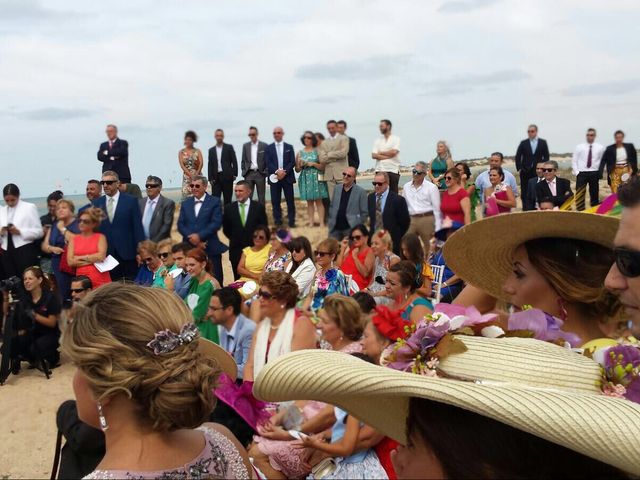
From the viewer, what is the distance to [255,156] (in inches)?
504

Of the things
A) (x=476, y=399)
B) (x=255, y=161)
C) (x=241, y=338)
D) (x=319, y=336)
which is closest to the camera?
(x=476, y=399)

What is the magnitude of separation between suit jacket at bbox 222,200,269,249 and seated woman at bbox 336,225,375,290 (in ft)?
5.56

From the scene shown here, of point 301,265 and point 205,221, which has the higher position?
point 205,221

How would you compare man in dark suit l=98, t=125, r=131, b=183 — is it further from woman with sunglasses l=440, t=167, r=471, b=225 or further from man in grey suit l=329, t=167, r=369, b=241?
woman with sunglasses l=440, t=167, r=471, b=225

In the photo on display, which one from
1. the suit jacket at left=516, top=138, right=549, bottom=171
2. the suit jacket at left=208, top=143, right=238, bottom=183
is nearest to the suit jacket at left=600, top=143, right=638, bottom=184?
the suit jacket at left=516, top=138, right=549, bottom=171

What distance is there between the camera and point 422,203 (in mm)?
10328

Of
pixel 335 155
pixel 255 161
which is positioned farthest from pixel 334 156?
pixel 255 161

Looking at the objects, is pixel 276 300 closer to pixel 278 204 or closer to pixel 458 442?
pixel 458 442

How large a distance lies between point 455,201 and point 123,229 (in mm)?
4532

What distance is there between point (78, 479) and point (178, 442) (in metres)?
1.07

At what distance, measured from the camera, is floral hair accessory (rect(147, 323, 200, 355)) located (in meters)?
2.08

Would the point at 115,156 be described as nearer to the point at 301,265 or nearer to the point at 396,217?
the point at 396,217

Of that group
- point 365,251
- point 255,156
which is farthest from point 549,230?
point 255,156

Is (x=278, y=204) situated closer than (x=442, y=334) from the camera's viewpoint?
No
